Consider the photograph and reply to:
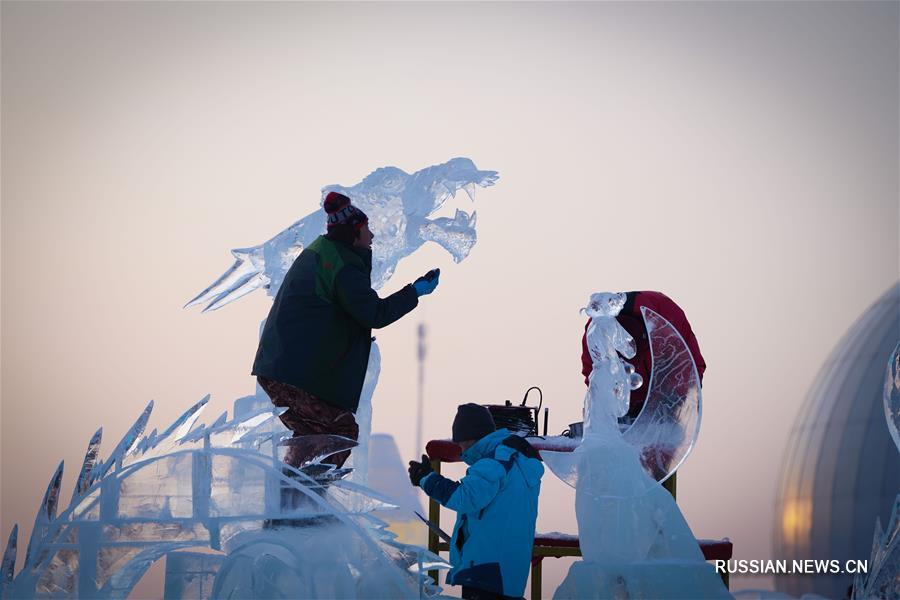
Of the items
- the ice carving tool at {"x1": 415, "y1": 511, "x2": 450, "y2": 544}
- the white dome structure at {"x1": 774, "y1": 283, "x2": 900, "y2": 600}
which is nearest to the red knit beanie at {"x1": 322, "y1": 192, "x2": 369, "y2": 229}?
the ice carving tool at {"x1": 415, "y1": 511, "x2": 450, "y2": 544}

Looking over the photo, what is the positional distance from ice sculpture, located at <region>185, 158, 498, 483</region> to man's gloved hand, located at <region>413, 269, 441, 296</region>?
518 millimetres

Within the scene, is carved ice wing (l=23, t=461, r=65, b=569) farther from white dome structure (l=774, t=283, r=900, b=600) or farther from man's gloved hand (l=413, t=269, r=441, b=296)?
white dome structure (l=774, t=283, r=900, b=600)

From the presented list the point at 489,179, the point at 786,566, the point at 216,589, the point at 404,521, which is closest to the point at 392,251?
the point at 489,179

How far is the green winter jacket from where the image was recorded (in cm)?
521

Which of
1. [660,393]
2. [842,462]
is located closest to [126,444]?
[660,393]

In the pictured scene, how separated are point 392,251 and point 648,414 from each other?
153cm

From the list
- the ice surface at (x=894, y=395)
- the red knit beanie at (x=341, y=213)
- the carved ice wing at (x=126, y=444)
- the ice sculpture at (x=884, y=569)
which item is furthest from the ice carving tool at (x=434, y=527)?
the ice surface at (x=894, y=395)

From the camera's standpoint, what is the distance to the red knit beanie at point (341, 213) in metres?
5.46

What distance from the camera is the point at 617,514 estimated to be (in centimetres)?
534

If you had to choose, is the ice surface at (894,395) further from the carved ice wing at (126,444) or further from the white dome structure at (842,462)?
the white dome structure at (842,462)

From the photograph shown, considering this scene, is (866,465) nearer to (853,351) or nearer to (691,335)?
(853,351)

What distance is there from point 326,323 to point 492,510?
3.72 feet

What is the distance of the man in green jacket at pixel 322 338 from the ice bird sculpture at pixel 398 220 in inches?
28.4

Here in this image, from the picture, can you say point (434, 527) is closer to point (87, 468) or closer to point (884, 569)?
point (87, 468)
